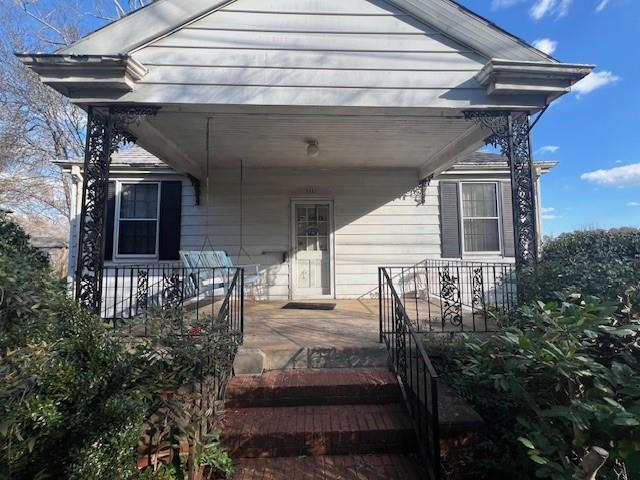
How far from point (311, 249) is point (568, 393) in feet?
18.2

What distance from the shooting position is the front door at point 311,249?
712cm

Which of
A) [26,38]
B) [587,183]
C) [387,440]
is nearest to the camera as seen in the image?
[387,440]

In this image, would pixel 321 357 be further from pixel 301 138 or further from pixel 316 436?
pixel 301 138

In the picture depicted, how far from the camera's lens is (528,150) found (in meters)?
4.10

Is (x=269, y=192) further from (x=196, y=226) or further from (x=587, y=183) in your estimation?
(x=587, y=183)

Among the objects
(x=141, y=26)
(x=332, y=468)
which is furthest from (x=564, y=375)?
(x=141, y=26)

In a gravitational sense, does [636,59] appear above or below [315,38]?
above

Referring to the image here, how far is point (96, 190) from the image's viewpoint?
378 cm

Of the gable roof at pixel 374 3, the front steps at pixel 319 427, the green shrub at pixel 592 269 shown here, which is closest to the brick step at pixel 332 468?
the front steps at pixel 319 427

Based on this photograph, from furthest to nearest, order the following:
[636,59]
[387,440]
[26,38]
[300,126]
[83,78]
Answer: [636,59]
[26,38]
[300,126]
[83,78]
[387,440]

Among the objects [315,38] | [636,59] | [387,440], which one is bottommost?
[387,440]

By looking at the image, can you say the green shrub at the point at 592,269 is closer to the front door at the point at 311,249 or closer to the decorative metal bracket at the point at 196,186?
the front door at the point at 311,249

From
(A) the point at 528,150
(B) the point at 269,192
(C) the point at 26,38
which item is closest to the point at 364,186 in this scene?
(B) the point at 269,192

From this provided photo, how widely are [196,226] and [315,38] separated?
4.50 m
